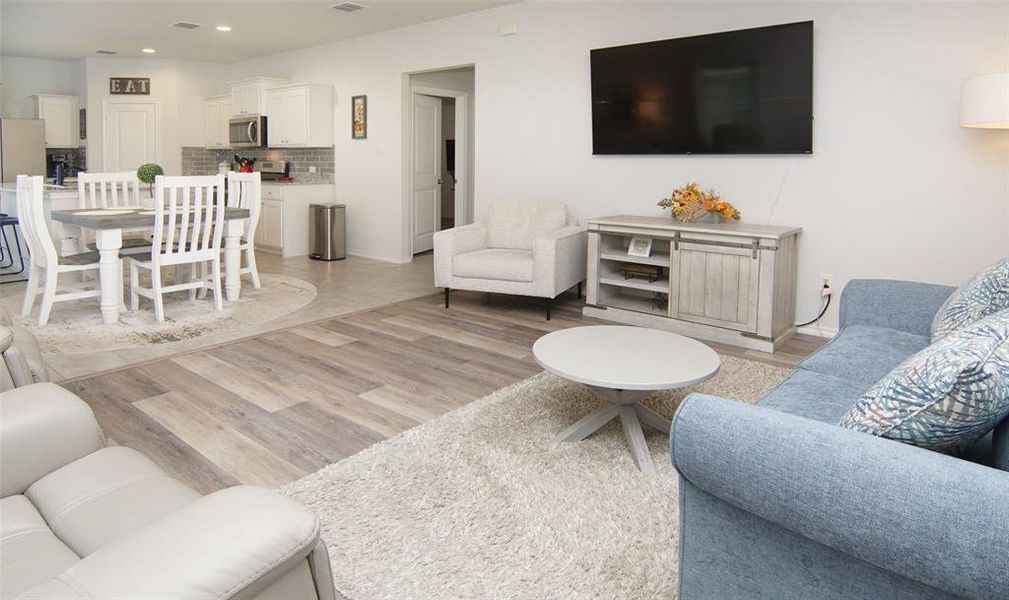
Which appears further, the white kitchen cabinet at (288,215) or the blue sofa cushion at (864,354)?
the white kitchen cabinet at (288,215)

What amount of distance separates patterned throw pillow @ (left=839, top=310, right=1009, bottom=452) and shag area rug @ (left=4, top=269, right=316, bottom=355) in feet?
13.2

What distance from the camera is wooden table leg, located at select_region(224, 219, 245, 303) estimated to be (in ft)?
17.1

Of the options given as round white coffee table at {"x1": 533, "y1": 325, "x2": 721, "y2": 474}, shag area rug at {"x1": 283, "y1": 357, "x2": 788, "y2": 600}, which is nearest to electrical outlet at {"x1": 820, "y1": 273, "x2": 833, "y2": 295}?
round white coffee table at {"x1": 533, "y1": 325, "x2": 721, "y2": 474}

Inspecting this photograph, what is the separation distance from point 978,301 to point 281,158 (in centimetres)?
811

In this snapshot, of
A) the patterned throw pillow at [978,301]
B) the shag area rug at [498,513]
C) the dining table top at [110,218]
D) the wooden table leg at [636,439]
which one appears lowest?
the shag area rug at [498,513]

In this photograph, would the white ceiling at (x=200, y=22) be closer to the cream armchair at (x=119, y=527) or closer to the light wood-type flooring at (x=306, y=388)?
the light wood-type flooring at (x=306, y=388)

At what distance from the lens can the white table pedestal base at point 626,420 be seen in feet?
8.45

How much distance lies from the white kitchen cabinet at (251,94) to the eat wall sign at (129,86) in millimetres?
1519

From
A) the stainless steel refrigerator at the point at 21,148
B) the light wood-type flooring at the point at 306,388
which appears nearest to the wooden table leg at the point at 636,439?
the light wood-type flooring at the point at 306,388

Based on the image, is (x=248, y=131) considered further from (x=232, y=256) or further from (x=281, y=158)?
(x=232, y=256)

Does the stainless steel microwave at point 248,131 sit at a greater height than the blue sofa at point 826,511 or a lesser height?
greater

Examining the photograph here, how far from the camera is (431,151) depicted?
791 cm

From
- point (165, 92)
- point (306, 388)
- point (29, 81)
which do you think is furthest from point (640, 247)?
point (29, 81)

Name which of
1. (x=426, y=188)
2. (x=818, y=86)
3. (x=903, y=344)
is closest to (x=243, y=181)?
(x=426, y=188)
